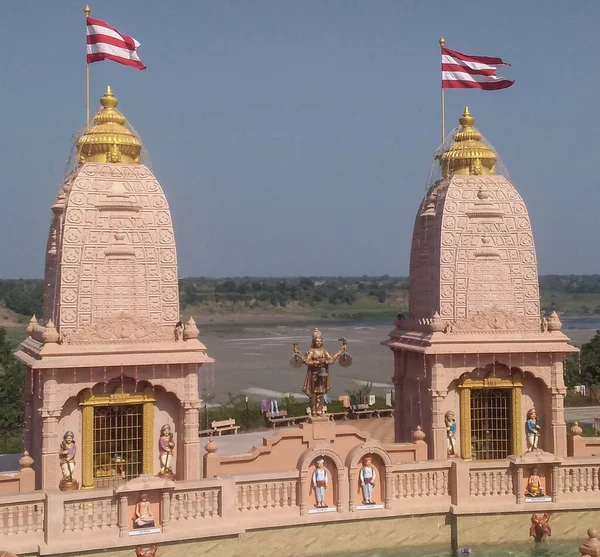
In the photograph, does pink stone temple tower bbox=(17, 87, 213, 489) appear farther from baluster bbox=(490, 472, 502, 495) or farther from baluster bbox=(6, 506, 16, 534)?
baluster bbox=(490, 472, 502, 495)

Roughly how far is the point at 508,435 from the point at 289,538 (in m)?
→ 5.98

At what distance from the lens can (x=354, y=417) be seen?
3209cm

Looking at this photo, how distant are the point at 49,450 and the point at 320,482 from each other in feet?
16.6

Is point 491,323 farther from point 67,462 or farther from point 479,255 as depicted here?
point 67,462

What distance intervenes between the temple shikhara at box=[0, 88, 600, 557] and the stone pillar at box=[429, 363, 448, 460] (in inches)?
1.2

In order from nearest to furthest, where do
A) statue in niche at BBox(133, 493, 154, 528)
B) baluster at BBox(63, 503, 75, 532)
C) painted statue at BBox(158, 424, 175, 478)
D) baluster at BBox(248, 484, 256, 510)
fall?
baluster at BBox(63, 503, 75, 532)
statue in niche at BBox(133, 493, 154, 528)
baluster at BBox(248, 484, 256, 510)
painted statue at BBox(158, 424, 175, 478)

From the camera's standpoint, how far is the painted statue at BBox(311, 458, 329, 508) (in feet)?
49.9

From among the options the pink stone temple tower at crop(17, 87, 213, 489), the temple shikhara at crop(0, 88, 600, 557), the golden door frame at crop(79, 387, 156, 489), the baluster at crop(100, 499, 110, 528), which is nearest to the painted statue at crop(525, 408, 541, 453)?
the temple shikhara at crop(0, 88, 600, 557)

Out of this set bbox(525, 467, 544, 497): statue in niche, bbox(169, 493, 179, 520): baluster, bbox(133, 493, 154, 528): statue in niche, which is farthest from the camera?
bbox(525, 467, 544, 497): statue in niche

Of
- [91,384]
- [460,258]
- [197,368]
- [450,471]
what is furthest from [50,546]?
[460,258]

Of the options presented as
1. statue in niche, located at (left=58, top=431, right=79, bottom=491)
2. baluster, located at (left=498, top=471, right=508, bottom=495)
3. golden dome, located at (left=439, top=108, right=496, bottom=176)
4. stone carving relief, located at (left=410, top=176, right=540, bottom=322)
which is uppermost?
golden dome, located at (left=439, top=108, right=496, bottom=176)

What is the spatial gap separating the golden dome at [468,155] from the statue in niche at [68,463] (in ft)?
33.8

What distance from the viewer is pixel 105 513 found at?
548 inches

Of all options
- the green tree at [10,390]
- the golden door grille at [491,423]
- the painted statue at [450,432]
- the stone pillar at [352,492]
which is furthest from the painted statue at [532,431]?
the green tree at [10,390]
